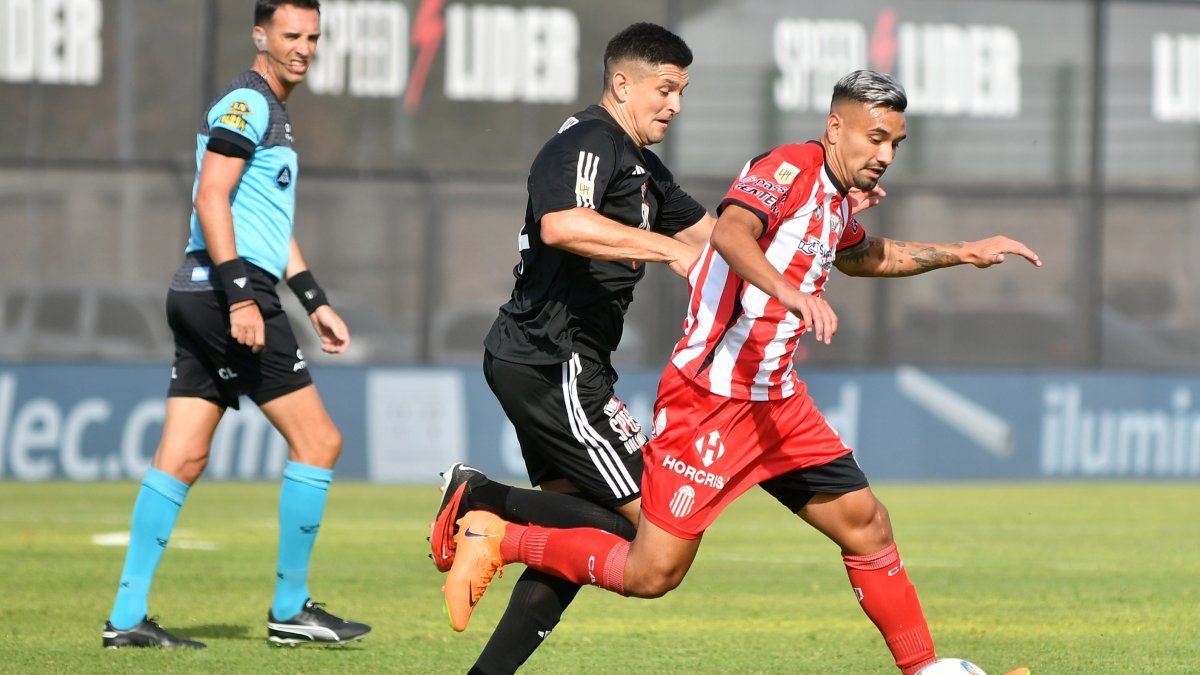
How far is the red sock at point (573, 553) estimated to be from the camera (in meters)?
5.77

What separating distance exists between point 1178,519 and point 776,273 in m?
9.43

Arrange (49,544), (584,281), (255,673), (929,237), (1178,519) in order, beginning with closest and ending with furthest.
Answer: (584,281) < (255,673) < (49,544) < (1178,519) < (929,237)

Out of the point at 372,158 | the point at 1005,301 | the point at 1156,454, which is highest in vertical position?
the point at 372,158

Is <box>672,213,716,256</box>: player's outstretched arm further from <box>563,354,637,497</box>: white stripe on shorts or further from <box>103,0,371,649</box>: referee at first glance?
<box>103,0,371,649</box>: referee

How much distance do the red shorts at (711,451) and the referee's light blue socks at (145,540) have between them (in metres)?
2.16

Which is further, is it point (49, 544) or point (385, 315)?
point (385, 315)

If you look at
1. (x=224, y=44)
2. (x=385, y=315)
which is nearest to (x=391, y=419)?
(x=385, y=315)

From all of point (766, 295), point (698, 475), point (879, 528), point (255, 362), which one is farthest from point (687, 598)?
point (766, 295)

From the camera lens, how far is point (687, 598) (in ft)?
28.6

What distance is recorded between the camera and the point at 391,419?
55.6 feet

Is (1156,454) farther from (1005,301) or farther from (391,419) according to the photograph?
(391,419)

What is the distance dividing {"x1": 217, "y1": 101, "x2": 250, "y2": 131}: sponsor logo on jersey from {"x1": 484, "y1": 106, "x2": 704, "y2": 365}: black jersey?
4.71ft

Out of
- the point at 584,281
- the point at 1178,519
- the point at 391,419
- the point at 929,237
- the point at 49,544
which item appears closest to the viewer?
the point at 584,281

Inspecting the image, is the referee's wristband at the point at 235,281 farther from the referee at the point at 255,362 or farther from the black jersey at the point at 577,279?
the black jersey at the point at 577,279
